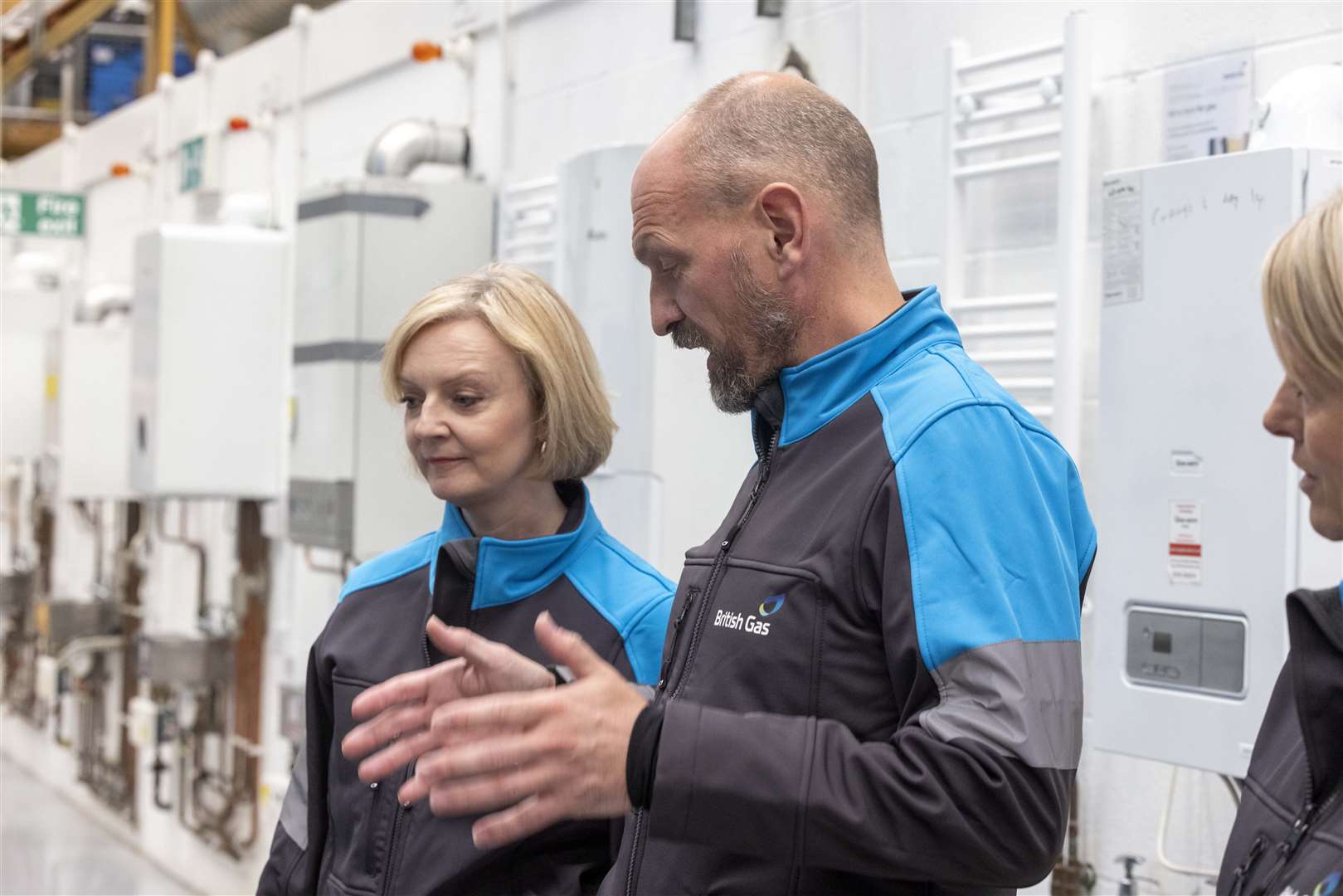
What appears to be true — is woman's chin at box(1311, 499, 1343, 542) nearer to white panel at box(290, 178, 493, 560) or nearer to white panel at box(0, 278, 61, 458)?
white panel at box(290, 178, 493, 560)

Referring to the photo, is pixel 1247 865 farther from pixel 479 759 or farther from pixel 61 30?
pixel 61 30

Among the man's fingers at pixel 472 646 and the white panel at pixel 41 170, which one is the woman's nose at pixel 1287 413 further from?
the white panel at pixel 41 170

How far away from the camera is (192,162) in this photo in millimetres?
6395

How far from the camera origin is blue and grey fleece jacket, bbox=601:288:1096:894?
1.18 metres

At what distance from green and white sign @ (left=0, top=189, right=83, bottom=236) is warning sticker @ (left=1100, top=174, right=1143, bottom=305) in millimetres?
5995

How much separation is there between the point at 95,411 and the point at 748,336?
230 inches

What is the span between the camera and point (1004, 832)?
3.90 ft

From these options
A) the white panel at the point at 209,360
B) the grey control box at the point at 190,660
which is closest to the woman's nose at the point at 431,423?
the white panel at the point at 209,360

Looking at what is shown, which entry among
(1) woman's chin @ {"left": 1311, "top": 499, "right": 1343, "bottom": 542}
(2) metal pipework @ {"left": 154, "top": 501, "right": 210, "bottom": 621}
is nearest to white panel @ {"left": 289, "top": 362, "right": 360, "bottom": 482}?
(2) metal pipework @ {"left": 154, "top": 501, "right": 210, "bottom": 621}

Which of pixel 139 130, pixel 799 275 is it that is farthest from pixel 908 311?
pixel 139 130

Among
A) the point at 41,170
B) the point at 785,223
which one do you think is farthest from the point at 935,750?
the point at 41,170

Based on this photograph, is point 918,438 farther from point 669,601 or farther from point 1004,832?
point 669,601

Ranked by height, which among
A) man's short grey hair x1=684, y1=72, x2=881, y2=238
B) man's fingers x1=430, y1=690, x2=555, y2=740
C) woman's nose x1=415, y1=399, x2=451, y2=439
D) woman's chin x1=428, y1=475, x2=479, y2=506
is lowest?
man's fingers x1=430, y1=690, x2=555, y2=740

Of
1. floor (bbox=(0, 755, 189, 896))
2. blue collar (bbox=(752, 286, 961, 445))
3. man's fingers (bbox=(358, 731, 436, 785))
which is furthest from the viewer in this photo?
floor (bbox=(0, 755, 189, 896))
